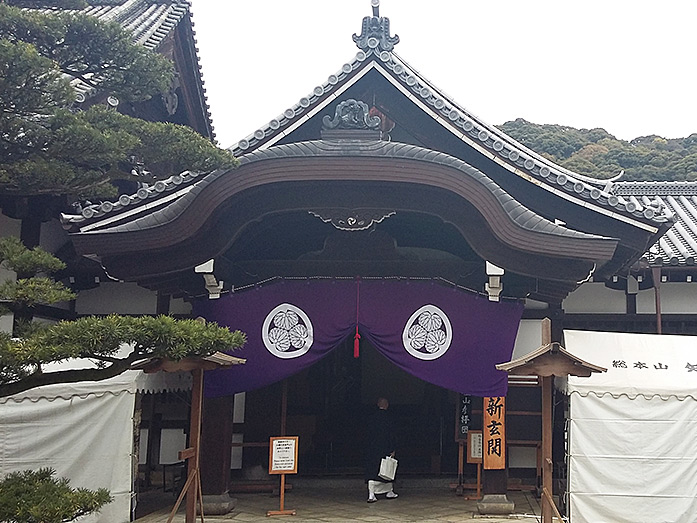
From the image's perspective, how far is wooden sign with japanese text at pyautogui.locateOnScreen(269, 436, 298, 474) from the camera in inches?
352

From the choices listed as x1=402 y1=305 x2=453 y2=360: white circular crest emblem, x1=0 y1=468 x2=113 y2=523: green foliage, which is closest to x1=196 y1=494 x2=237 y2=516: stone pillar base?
x1=402 y1=305 x2=453 y2=360: white circular crest emblem

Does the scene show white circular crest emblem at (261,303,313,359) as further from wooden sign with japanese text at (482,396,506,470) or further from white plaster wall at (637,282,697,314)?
white plaster wall at (637,282,697,314)

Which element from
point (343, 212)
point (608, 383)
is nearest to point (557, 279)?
point (608, 383)

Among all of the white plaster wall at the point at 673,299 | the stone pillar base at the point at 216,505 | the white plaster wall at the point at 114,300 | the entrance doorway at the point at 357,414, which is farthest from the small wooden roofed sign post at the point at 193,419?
the white plaster wall at the point at 673,299

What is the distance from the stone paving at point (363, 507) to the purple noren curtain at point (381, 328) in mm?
1547

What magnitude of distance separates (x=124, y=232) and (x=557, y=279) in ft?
16.8

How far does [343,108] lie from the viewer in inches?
340

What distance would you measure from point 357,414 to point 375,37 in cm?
641

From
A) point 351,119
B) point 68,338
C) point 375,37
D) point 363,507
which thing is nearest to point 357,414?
point 363,507

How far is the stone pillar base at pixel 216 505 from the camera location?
871 centimetres

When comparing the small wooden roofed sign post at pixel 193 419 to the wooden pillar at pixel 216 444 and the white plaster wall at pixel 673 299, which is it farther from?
the white plaster wall at pixel 673 299

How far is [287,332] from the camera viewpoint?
8586 mm

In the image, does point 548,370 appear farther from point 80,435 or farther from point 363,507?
point 80,435

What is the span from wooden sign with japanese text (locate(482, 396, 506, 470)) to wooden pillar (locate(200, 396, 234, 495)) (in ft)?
10.6
